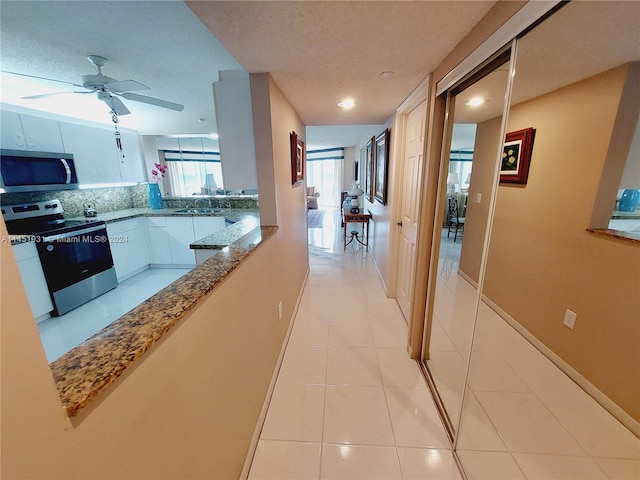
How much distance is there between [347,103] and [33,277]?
346 centimetres

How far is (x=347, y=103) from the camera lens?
2412mm

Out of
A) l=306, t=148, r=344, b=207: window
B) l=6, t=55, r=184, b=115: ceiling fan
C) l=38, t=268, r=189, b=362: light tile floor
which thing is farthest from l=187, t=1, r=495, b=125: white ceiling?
l=306, t=148, r=344, b=207: window

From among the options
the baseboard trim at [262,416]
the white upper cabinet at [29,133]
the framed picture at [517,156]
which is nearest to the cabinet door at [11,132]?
the white upper cabinet at [29,133]

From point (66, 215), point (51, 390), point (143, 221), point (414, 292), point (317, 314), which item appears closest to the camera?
point (51, 390)

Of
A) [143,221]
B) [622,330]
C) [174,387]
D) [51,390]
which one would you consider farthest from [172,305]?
[143,221]

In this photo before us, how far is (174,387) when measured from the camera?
2.55ft

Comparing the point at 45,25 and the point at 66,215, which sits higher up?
the point at 45,25

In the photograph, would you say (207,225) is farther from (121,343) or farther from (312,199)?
(312,199)

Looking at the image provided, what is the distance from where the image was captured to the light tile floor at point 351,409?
1337 mm

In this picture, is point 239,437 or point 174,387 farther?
point 239,437

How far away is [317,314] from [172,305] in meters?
2.02

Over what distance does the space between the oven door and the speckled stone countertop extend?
2706 millimetres

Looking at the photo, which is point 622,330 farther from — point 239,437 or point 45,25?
point 45,25

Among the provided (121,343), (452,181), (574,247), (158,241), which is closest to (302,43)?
(452,181)
